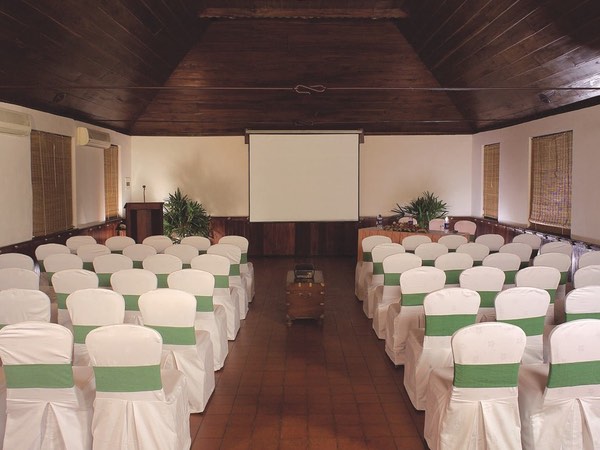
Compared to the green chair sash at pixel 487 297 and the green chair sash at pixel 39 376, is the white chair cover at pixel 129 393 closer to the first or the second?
the green chair sash at pixel 39 376

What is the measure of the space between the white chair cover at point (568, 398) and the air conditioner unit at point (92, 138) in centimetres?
921

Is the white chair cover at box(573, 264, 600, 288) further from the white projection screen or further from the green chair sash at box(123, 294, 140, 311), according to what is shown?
the white projection screen

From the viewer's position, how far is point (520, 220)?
11656 mm

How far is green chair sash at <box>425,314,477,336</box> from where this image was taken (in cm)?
432

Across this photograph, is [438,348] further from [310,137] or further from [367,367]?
[310,137]

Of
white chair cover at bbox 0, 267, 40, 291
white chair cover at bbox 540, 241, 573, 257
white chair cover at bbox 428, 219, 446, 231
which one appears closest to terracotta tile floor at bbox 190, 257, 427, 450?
white chair cover at bbox 0, 267, 40, 291

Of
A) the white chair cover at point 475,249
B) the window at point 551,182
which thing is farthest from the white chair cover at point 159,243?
the window at point 551,182

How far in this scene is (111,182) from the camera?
13.0 meters

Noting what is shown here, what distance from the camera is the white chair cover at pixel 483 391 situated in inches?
129

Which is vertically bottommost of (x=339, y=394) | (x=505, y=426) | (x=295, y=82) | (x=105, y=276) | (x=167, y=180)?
(x=339, y=394)

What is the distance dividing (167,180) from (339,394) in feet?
34.1

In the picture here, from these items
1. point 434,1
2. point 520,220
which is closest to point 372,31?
point 434,1

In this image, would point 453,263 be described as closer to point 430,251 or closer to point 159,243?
point 430,251

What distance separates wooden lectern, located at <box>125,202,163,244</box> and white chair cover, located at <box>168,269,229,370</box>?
7212 mm
